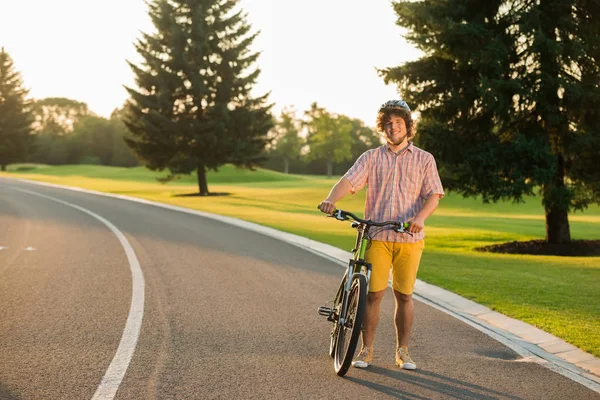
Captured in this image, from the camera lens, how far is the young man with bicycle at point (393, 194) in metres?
5.70

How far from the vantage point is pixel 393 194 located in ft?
18.8

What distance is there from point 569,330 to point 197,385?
14.0 ft

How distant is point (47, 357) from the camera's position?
5809 mm

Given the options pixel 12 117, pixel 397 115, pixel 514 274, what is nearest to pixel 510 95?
pixel 514 274

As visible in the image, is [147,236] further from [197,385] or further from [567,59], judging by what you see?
[197,385]

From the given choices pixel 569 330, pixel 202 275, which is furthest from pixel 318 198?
pixel 569 330

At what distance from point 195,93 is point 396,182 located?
4189cm

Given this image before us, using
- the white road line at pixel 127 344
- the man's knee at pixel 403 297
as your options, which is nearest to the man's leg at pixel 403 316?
the man's knee at pixel 403 297

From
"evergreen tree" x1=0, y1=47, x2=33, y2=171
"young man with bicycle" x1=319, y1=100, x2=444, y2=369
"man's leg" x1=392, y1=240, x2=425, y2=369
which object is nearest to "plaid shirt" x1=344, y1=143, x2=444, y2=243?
"young man with bicycle" x1=319, y1=100, x2=444, y2=369

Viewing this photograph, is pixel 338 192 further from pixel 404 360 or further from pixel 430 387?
pixel 430 387

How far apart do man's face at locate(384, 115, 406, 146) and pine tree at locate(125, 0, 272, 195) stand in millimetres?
39628

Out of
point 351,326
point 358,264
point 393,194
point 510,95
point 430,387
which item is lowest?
point 430,387

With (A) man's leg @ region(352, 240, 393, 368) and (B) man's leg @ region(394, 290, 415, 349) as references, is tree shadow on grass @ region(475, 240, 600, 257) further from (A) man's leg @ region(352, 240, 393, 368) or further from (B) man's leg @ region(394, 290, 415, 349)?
(A) man's leg @ region(352, 240, 393, 368)

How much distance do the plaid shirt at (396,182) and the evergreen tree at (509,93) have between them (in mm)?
11117
